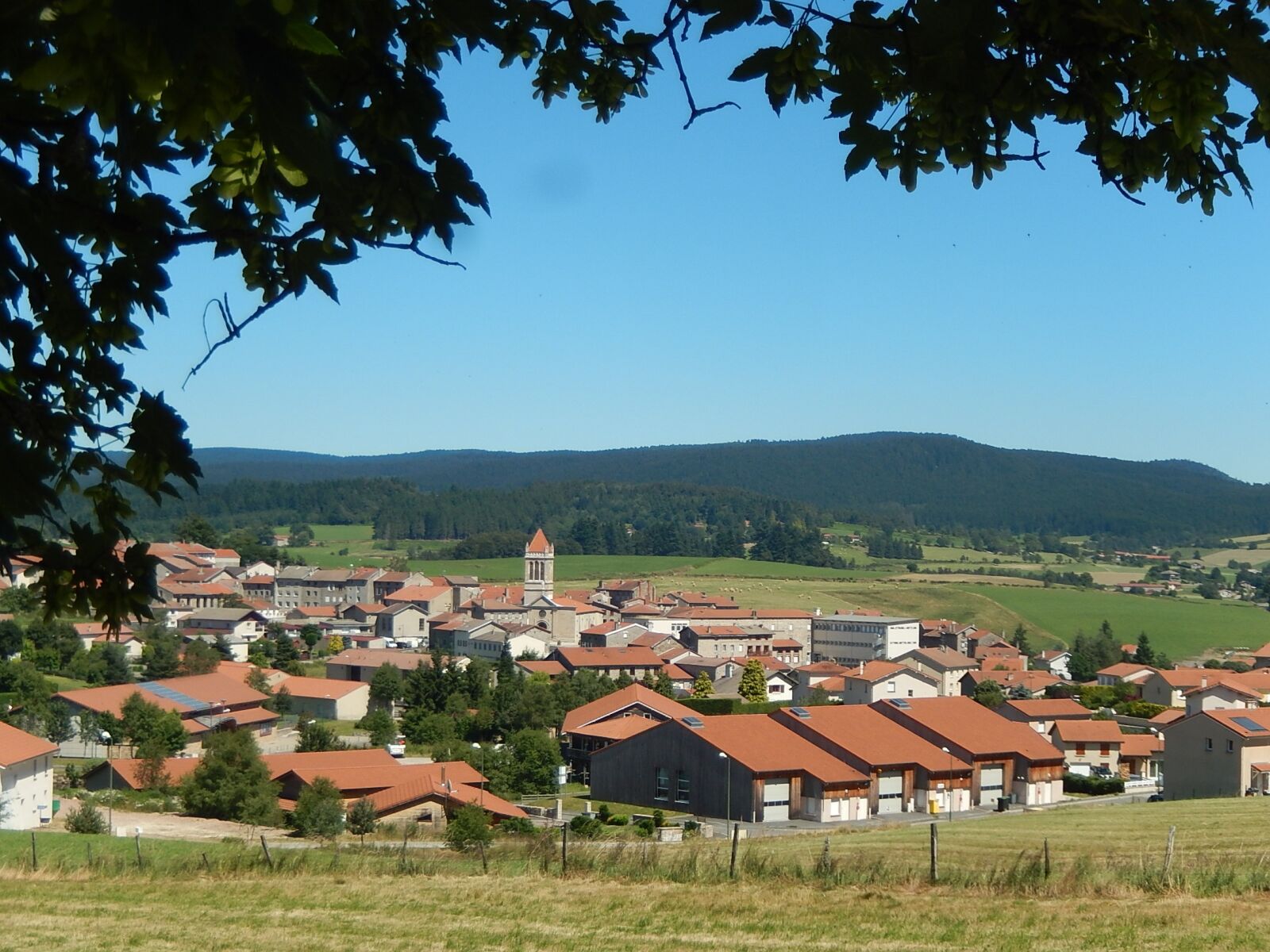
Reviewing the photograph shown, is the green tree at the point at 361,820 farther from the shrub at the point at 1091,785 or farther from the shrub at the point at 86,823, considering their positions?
the shrub at the point at 1091,785

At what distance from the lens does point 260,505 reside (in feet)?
445

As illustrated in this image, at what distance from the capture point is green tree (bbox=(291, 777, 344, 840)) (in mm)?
20562

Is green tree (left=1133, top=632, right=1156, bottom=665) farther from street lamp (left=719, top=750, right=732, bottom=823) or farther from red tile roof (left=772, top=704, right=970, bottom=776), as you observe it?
street lamp (left=719, top=750, right=732, bottom=823)

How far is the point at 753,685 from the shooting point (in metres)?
45.4

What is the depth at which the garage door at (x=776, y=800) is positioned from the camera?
25.3 meters

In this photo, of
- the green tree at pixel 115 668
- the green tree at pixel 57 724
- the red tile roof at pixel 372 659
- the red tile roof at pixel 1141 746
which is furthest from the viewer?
the red tile roof at pixel 372 659

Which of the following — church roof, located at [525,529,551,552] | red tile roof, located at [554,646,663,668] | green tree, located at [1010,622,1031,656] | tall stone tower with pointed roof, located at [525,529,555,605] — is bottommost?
green tree, located at [1010,622,1031,656]

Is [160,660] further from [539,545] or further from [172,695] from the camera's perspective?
[539,545]

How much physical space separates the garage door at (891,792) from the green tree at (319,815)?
10.8 meters

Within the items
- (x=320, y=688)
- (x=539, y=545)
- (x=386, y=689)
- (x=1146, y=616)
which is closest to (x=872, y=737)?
(x=386, y=689)

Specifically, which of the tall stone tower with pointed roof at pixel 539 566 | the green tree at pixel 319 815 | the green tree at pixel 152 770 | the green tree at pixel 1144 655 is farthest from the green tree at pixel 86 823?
the tall stone tower with pointed roof at pixel 539 566

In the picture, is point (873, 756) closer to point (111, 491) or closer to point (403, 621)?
point (111, 491)

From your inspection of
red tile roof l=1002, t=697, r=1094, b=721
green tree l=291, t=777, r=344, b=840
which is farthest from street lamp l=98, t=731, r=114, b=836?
red tile roof l=1002, t=697, r=1094, b=721

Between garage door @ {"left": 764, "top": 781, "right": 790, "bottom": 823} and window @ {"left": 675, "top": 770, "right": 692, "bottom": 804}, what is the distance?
69.0 inches
